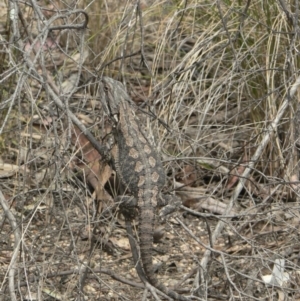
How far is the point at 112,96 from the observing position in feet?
19.1

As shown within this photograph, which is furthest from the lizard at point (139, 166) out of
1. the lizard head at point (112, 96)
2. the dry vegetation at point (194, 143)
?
the dry vegetation at point (194, 143)

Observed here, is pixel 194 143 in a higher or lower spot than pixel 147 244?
higher

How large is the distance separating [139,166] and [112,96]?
612mm

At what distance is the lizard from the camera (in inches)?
212

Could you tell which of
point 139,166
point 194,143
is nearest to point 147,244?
point 139,166

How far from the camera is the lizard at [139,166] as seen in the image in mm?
5375

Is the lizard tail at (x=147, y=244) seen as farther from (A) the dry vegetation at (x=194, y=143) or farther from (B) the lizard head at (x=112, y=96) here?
(B) the lizard head at (x=112, y=96)

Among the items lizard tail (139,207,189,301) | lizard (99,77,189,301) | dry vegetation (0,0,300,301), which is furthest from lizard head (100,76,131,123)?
lizard tail (139,207,189,301)

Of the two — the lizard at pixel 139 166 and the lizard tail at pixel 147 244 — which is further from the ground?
the lizard at pixel 139 166

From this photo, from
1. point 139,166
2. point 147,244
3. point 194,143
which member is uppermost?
point 139,166

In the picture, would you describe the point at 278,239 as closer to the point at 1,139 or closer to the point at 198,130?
the point at 198,130

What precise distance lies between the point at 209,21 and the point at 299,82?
1374 millimetres

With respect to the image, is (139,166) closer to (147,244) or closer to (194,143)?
(147,244)

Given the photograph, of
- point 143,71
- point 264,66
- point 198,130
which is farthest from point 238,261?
point 143,71
